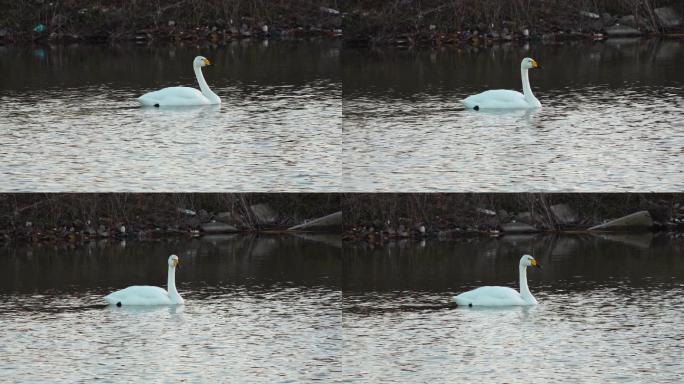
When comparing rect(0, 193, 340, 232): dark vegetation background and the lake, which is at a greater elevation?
rect(0, 193, 340, 232): dark vegetation background

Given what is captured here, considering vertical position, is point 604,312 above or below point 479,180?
below

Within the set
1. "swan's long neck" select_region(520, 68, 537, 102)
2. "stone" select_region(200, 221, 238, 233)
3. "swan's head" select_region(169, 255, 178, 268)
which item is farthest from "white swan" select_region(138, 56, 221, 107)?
"swan's long neck" select_region(520, 68, 537, 102)

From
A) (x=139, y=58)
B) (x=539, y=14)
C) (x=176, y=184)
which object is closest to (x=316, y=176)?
(x=176, y=184)

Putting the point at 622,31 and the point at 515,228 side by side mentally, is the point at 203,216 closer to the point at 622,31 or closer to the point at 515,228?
the point at 515,228

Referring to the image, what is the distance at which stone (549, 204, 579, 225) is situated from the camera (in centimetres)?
2772

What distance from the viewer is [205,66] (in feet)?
96.6

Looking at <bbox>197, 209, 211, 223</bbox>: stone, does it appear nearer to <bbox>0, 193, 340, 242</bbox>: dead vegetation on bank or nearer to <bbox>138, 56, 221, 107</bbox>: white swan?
<bbox>0, 193, 340, 242</bbox>: dead vegetation on bank

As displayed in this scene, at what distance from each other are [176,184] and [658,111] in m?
6.93

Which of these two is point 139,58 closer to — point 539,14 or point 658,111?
point 539,14

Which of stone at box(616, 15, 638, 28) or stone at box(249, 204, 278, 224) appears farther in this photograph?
stone at box(616, 15, 638, 28)

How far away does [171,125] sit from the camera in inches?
965

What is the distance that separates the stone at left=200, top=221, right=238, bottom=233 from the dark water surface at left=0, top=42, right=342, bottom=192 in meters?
1.86

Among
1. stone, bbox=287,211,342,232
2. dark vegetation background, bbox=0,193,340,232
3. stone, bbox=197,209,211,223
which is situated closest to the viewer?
dark vegetation background, bbox=0,193,340,232

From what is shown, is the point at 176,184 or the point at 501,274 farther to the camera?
the point at 501,274
